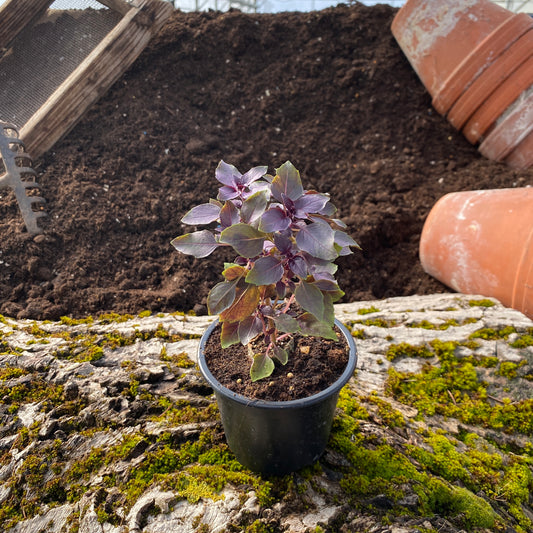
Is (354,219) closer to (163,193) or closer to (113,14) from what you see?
(163,193)

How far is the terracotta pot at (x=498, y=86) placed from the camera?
3.17 meters

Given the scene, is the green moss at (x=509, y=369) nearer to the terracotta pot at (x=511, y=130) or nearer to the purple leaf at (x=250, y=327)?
the purple leaf at (x=250, y=327)

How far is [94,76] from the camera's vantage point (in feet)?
11.4

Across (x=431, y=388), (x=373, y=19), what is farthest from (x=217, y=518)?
(x=373, y=19)

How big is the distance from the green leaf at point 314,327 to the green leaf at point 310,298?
0.34 ft

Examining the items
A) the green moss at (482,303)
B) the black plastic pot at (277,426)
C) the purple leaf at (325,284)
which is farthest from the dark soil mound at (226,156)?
the purple leaf at (325,284)

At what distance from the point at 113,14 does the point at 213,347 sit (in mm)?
3545

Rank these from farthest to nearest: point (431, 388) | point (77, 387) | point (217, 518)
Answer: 1. point (431, 388)
2. point (77, 387)
3. point (217, 518)

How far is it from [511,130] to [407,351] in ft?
7.87

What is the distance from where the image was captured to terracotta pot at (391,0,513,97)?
3355mm

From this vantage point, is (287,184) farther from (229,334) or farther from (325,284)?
(229,334)

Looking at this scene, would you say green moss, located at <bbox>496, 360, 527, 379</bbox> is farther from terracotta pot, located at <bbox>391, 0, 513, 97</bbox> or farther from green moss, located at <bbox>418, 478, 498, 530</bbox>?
terracotta pot, located at <bbox>391, 0, 513, 97</bbox>

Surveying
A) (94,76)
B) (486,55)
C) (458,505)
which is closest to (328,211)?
(458,505)

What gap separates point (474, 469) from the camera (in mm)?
1391
